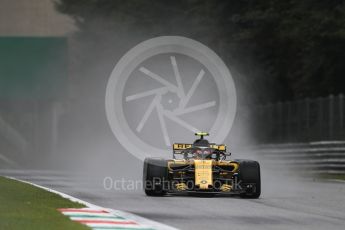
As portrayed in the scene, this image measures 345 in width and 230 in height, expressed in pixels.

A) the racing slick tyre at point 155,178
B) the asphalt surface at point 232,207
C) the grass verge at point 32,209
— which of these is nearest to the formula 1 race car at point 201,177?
the racing slick tyre at point 155,178

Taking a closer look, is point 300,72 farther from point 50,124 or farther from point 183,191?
point 183,191

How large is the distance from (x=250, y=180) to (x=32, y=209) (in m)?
5.55

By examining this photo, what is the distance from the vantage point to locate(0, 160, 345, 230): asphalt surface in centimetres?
1485

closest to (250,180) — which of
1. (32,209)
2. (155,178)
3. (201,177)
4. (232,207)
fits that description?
(201,177)

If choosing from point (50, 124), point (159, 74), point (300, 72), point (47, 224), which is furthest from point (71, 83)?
point (47, 224)

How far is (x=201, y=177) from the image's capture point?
2002 centimetres

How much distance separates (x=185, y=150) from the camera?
21.0m

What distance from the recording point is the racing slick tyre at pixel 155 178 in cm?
2008

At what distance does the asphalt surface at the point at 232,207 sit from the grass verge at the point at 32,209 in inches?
30.3

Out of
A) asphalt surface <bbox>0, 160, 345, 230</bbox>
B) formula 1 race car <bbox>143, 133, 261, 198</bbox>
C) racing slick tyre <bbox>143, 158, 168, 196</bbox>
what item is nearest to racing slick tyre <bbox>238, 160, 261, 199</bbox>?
formula 1 race car <bbox>143, 133, 261, 198</bbox>

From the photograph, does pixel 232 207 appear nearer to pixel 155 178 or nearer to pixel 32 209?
pixel 155 178

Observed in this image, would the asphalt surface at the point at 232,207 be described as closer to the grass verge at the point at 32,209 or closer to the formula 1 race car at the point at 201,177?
the formula 1 race car at the point at 201,177

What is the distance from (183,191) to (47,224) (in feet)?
22.7

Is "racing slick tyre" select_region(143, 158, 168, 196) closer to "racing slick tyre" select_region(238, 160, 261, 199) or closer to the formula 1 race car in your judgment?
the formula 1 race car
